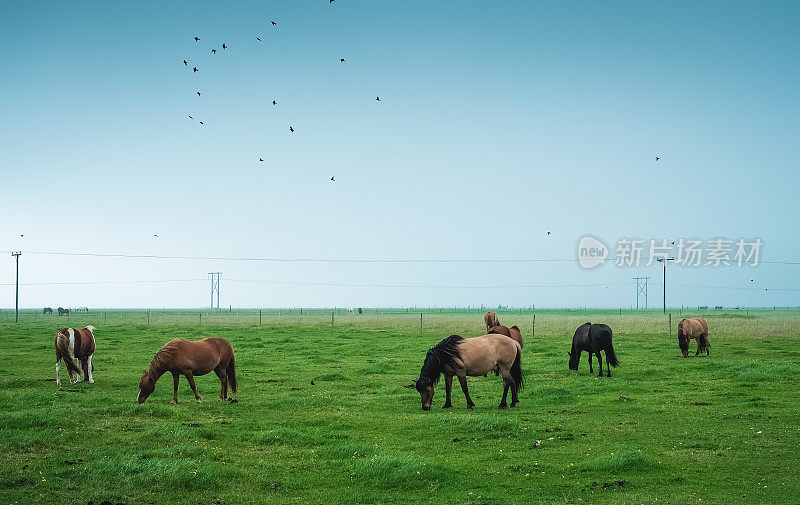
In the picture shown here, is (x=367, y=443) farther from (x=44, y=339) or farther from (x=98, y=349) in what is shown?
(x=44, y=339)

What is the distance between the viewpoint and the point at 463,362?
655 inches

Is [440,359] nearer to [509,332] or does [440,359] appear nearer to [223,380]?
[223,380]

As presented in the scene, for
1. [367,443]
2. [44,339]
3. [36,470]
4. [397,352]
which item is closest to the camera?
[36,470]

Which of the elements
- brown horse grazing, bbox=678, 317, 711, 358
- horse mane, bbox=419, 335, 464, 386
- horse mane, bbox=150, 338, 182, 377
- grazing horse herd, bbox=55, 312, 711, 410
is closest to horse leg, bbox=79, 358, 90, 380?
grazing horse herd, bbox=55, 312, 711, 410

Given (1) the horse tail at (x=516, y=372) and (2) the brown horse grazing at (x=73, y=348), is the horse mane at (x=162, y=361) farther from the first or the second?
(1) the horse tail at (x=516, y=372)

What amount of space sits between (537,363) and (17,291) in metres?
87.8

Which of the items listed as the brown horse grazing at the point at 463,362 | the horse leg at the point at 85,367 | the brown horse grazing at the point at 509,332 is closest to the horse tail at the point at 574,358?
the brown horse grazing at the point at 509,332

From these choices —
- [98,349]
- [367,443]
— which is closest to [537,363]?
[367,443]

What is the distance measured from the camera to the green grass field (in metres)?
9.80

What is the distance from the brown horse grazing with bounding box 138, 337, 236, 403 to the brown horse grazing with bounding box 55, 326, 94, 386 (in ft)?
17.1

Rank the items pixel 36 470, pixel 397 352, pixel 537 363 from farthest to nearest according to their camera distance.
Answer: pixel 397 352 < pixel 537 363 < pixel 36 470

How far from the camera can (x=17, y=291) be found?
291 feet

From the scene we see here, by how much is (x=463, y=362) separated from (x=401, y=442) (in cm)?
405

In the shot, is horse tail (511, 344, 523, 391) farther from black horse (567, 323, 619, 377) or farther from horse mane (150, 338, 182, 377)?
horse mane (150, 338, 182, 377)
